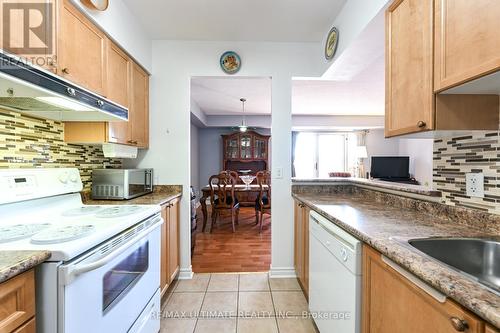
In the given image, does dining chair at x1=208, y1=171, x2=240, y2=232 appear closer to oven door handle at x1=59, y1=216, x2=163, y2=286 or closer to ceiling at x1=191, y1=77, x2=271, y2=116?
ceiling at x1=191, y1=77, x2=271, y2=116

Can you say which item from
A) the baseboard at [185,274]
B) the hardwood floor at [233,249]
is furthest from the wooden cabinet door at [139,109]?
the hardwood floor at [233,249]

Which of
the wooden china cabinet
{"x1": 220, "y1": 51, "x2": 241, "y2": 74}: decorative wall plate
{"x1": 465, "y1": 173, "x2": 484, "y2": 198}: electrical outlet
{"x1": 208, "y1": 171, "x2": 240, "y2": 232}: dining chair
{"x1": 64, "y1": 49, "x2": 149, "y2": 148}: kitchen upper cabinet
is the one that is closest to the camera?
{"x1": 465, "y1": 173, "x2": 484, "y2": 198}: electrical outlet

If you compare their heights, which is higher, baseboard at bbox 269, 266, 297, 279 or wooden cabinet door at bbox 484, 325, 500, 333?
wooden cabinet door at bbox 484, 325, 500, 333

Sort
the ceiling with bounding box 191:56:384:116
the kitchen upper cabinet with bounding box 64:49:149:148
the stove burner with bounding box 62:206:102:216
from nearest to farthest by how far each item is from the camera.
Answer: the stove burner with bounding box 62:206:102:216, the kitchen upper cabinet with bounding box 64:49:149:148, the ceiling with bounding box 191:56:384:116

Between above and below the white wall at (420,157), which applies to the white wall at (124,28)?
above

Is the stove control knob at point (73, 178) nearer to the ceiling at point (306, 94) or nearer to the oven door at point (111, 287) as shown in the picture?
the oven door at point (111, 287)

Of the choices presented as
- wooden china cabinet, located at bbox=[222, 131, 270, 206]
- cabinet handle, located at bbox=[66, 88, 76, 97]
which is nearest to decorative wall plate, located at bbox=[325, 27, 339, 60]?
cabinet handle, located at bbox=[66, 88, 76, 97]

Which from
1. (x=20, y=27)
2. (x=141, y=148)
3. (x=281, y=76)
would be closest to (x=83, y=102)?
(x=20, y=27)

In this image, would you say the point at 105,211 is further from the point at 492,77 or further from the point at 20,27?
the point at 492,77

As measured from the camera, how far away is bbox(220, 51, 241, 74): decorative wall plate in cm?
238

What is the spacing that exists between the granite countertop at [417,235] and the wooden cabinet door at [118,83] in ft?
5.08

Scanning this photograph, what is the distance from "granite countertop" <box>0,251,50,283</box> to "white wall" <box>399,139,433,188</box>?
6507 millimetres

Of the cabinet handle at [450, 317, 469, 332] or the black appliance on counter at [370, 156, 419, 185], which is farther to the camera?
the black appliance on counter at [370, 156, 419, 185]

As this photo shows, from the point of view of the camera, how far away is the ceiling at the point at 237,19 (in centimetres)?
185
